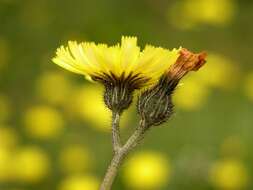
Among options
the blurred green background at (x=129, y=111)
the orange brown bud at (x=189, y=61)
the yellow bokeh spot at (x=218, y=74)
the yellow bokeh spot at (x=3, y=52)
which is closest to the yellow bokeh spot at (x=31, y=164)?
the blurred green background at (x=129, y=111)

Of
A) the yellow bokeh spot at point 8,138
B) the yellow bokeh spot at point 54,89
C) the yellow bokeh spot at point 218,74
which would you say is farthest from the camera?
the yellow bokeh spot at point 218,74

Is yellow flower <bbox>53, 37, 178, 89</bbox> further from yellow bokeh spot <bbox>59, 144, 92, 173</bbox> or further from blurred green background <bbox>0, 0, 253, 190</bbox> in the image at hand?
yellow bokeh spot <bbox>59, 144, 92, 173</bbox>

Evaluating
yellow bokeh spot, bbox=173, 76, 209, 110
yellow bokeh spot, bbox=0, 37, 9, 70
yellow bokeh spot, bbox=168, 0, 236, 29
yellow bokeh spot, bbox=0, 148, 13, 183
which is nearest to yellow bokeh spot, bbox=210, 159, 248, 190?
yellow bokeh spot, bbox=173, 76, 209, 110

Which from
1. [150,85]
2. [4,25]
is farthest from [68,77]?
[150,85]

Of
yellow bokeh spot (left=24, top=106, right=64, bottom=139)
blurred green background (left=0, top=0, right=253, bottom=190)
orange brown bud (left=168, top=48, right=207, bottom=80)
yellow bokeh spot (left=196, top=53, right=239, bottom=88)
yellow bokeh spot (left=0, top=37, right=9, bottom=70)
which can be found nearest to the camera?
orange brown bud (left=168, top=48, right=207, bottom=80)

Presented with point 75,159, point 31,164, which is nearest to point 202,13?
point 75,159

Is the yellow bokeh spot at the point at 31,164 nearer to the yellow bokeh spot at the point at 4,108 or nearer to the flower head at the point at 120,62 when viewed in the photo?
the yellow bokeh spot at the point at 4,108

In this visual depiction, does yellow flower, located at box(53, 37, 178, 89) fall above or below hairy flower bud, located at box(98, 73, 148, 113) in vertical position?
above
